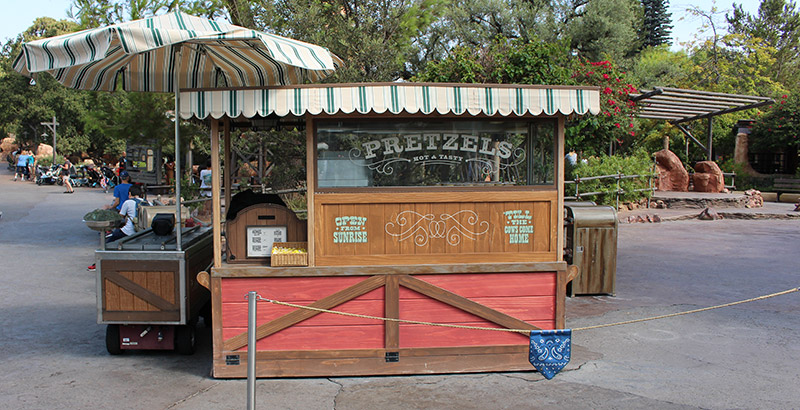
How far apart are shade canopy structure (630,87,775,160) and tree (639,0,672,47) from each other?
30.8 metres

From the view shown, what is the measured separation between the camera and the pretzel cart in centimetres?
562

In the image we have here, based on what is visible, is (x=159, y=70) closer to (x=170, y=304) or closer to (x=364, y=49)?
(x=170, y=304)

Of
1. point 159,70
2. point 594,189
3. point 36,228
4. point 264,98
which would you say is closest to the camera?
point 264,98

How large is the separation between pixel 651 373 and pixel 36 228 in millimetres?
14956

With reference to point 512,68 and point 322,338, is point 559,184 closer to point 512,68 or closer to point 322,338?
point 322,338

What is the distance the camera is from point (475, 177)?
5.87 metres

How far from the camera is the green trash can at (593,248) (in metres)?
8.60

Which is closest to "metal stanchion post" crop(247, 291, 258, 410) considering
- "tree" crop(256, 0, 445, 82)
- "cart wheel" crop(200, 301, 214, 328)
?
"cart wheel" crop(200, 301, 214, 328)

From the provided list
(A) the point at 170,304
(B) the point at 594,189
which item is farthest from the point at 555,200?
(B) the point at 594,189

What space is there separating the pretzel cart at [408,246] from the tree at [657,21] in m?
50.3

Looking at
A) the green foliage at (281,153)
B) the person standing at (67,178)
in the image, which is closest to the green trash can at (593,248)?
the green foliage at (281,153)

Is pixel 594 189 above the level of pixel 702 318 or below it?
above

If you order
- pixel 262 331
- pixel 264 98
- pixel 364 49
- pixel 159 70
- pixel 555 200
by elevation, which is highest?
pixel 364 49

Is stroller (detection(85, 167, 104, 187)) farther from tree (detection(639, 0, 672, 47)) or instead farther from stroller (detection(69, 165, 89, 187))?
tree (detection(639, 0, 672, 47))
